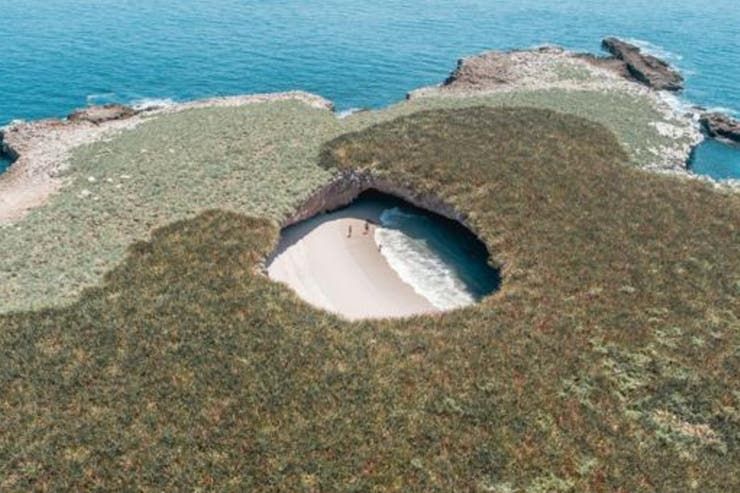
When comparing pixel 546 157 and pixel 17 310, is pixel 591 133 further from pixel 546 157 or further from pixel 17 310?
pixel 17 310

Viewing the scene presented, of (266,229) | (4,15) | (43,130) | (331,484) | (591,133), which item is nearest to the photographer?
(331,484)

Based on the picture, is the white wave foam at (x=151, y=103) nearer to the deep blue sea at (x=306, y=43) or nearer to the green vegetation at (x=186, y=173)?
the deep blue sea at (x=306, y=43)

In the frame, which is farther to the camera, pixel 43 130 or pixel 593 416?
pixel 43 130

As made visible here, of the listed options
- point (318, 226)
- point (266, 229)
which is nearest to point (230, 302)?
point (266, 229)

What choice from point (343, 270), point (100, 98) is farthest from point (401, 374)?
point (100, 98)

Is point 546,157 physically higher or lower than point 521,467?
higher
